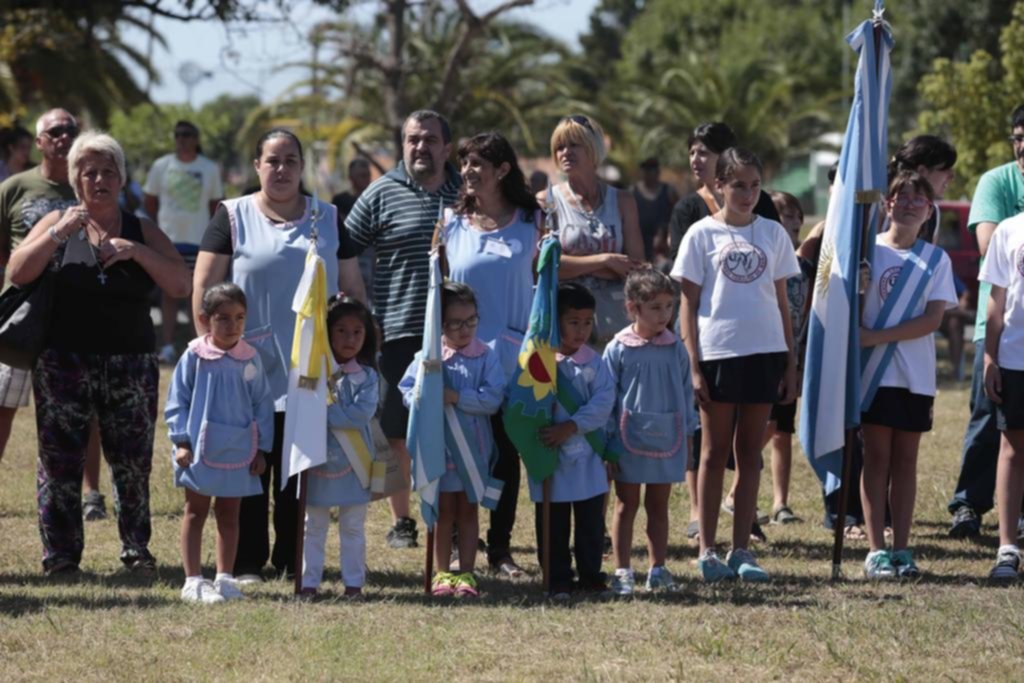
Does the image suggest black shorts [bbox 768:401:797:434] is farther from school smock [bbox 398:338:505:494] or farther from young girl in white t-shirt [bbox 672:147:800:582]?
school smock [bbox 398:338:505:494]

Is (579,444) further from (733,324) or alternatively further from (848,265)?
(848,265)

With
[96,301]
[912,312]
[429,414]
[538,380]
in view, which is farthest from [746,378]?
[96,301]

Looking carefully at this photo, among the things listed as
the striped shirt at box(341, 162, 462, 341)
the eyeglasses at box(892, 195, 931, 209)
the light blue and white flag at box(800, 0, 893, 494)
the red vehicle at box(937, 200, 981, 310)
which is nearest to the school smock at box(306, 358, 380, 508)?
the striped shirt at box(341, 162, 462, 341)

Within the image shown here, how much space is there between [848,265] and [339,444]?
2.55m

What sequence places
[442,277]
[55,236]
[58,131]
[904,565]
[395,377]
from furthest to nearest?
[58,131], [395,377], [904,565], [442,277], [55,236]

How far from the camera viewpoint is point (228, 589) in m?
7.51

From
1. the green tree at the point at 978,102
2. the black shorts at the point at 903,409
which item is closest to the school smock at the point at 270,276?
the black shorts at the point at 903,409

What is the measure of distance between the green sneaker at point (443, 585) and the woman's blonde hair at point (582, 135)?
2197 millimetres

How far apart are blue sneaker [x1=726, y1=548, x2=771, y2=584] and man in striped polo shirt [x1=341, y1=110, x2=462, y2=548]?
1.65m

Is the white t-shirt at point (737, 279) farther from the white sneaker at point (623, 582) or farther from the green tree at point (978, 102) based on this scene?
the green tree at point (978, 102)

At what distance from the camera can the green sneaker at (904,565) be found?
8.17 meters

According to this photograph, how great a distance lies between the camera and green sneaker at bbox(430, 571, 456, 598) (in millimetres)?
7617

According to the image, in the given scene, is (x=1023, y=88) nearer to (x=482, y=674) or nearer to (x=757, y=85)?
(x=482, y=674)

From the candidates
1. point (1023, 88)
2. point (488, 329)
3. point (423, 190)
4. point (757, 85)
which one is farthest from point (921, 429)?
point (757, 85)
